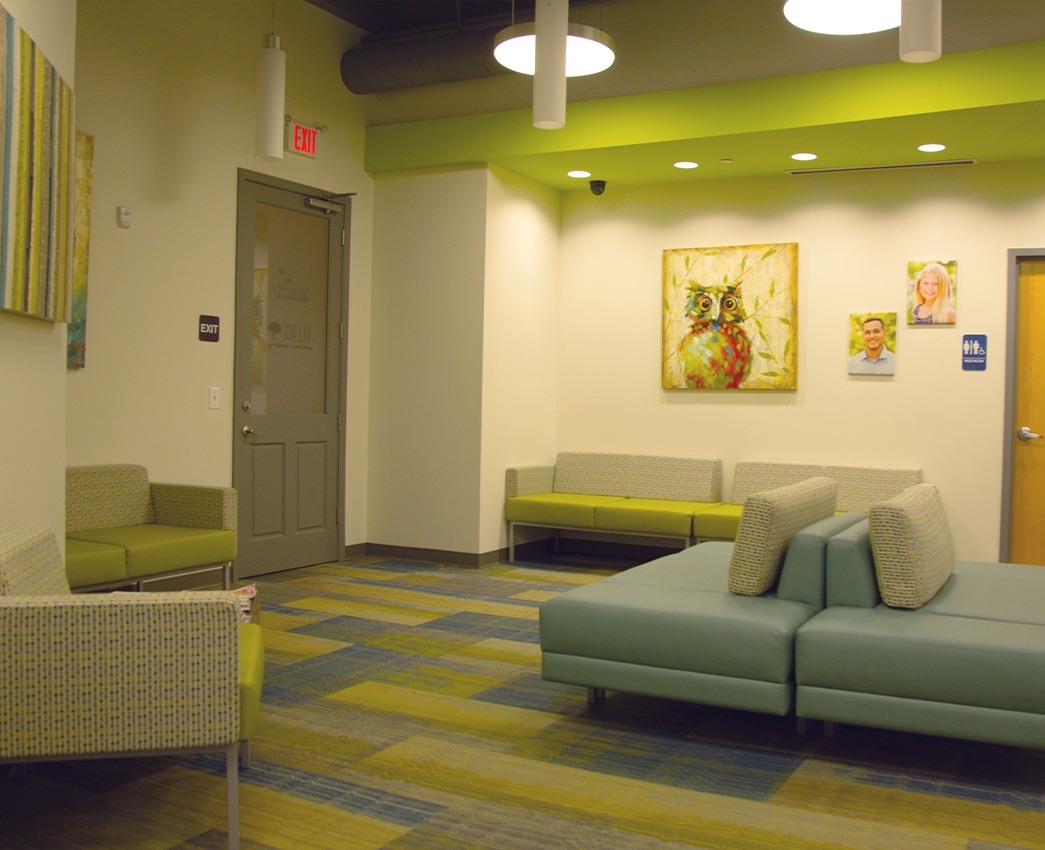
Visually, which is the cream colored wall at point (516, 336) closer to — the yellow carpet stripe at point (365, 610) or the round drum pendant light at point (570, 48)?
the yellow carpet stripe at point (365, 610)

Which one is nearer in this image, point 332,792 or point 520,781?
point 332,792

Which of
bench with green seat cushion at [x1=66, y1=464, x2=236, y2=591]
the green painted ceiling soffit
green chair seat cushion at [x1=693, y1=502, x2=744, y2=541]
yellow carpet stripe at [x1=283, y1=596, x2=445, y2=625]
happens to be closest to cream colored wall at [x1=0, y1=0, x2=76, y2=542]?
bench with green seat cushion at [x1=66, y1=464, x2=236, y2=591]

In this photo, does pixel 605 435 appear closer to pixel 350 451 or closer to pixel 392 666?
pixel 350 451

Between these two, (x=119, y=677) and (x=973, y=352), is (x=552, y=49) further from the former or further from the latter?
(x=973, y=352)

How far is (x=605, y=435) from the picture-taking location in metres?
8.45

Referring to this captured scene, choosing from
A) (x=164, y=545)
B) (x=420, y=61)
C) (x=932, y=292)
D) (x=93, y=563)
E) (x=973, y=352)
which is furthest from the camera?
(x=420, y=61)

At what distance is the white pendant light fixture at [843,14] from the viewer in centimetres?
438

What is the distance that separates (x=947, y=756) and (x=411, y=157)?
5.66 m

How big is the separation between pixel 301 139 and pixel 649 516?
3.59m

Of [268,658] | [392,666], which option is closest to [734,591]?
[392,666]

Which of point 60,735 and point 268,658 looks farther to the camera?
point 268,658

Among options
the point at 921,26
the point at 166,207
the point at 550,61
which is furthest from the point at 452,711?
the point at 166,207

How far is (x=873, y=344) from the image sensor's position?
7.44 meters

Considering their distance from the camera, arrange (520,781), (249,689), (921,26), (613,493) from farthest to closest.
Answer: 1. (613,493)
2. (921,26)
3. (520,781)
4. (249,689)
